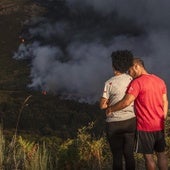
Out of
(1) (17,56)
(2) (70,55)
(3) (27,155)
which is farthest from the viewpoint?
(2) (70,55)

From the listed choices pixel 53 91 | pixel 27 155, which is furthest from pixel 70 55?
pixel 27 155

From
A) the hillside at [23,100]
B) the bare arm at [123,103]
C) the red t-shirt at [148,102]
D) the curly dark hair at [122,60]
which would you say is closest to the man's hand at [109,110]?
the bare arm at [123,103]

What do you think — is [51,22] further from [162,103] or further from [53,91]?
[162,103]

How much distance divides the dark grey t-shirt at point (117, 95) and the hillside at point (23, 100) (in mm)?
60438

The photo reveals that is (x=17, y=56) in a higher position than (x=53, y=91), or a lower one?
higher

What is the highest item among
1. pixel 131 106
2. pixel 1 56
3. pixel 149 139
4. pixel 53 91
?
pixel 1 56

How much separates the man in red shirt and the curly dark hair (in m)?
0.29

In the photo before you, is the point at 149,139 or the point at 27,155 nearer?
the point at 149,139

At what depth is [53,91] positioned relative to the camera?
526 ft

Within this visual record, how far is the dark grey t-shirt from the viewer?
709 centimetres

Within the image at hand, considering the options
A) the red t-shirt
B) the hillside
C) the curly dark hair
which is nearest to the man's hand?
the red t-shirt

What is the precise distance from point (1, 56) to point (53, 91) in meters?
17.9

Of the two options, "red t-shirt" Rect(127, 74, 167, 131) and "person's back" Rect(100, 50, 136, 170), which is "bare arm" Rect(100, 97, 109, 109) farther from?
"red t-shirt" Rect(127, 74, 167, 131)

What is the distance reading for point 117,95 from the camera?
23.4 ft
